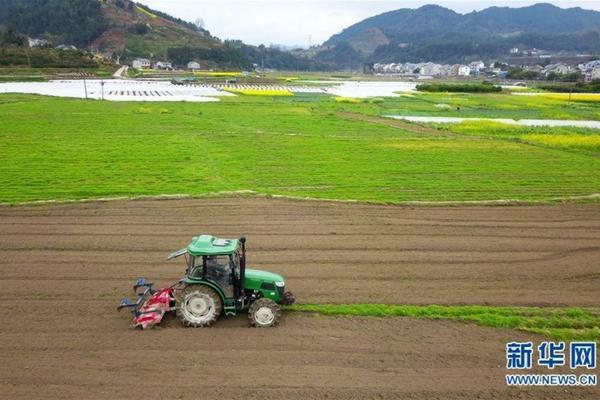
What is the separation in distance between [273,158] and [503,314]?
55.3 feet

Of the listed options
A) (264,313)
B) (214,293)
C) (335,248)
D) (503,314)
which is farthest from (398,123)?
(214,293)

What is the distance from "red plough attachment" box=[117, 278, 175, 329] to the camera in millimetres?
9469

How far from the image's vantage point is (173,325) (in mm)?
9672

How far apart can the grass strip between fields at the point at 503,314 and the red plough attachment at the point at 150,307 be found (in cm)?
239

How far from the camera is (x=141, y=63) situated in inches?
5094

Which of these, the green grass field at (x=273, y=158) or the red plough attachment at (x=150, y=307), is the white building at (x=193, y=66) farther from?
the red plough attachment at (x=150, y=307)

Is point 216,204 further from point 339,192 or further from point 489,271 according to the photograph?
point 489,271

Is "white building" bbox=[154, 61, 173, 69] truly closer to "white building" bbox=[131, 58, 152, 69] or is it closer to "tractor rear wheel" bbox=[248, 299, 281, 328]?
"white building" bbox=[131, 58, 152, 69]

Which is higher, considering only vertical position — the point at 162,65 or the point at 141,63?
the point at 141,63

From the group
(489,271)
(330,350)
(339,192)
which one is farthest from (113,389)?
(339,192)

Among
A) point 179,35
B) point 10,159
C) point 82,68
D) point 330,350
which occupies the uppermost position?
point 179,35

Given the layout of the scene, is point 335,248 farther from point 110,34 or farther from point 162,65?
point 110,34

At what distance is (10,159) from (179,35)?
158 metres

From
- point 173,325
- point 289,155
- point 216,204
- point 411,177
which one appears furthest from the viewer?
point 289,155
